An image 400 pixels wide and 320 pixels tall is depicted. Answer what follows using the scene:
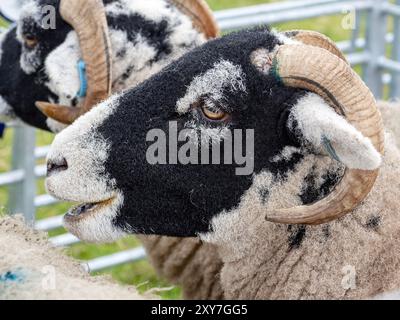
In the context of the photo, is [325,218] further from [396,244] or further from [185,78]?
[185,78]

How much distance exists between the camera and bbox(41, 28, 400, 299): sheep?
285 centimetres

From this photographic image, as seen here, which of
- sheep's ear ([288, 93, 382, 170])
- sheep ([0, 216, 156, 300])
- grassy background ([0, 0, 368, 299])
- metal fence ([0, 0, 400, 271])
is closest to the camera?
sheep ([0, 216, 156, 300])

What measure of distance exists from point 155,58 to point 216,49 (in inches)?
38.3

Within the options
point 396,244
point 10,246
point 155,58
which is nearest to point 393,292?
point 396,244

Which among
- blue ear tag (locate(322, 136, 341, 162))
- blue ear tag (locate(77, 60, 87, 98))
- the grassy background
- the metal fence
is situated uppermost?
blue ear tag (locate(322, 136, 341, 162))

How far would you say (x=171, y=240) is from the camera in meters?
3.92

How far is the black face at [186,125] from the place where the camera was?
286 centimetres

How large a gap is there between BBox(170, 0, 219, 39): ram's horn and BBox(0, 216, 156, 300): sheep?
4.85 feet

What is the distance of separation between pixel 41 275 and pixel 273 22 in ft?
11.6

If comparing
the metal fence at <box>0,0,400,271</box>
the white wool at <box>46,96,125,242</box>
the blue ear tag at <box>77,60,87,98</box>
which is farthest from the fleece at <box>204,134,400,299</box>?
the metal fence at <box>0,0,400,271</box>

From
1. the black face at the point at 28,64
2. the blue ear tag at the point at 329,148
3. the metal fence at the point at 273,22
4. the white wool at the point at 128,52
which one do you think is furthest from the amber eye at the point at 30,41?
the blue ear tag at the point at 329,148

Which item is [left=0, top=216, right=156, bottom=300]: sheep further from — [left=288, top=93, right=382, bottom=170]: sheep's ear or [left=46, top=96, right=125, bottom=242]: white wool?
[left=288, top=93, right=382, bottom=170]: sheep's ear

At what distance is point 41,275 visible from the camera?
2.51 metres

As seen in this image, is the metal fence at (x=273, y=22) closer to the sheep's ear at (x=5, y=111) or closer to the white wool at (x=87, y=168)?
the sheep's ear at (x=5, y=111)
